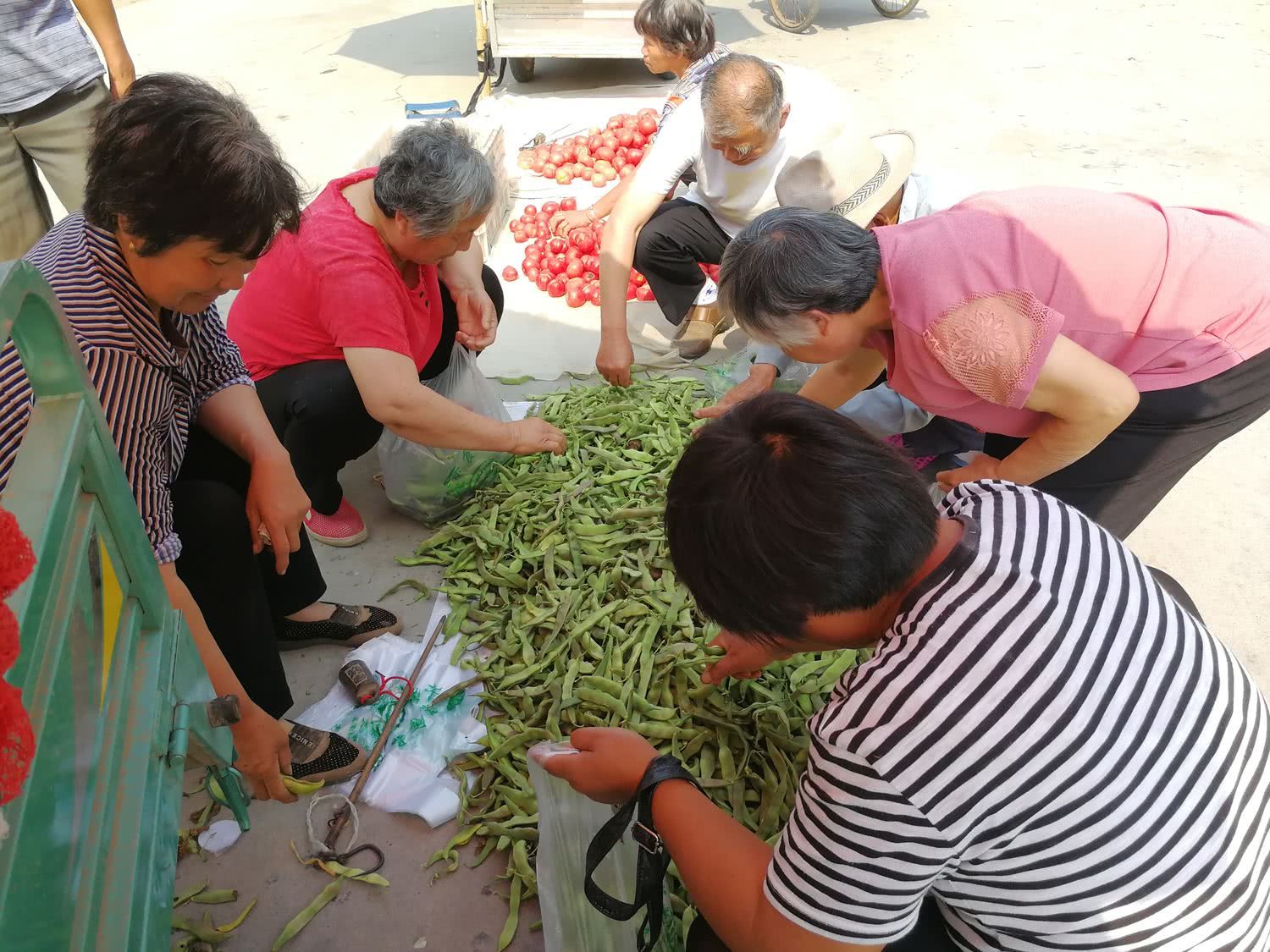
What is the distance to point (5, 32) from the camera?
8.28 feet

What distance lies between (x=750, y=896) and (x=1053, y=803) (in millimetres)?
406

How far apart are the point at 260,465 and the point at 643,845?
1206 mm

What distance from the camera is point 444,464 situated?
105 inches

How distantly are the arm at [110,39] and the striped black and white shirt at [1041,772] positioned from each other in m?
3.13

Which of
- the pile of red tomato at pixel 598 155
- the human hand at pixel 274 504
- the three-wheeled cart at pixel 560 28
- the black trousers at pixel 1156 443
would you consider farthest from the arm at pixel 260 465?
the three-wheeled cart at pixel 560 28

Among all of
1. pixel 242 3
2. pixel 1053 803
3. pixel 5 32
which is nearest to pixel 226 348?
pixel 5 32

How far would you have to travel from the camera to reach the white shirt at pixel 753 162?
10.2 ft

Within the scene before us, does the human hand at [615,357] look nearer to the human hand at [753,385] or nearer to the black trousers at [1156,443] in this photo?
the human hand at [753,385]

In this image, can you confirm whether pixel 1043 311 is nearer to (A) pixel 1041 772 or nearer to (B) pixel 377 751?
(A) pixel 1041 772

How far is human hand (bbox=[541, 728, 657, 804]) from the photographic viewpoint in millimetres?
1347

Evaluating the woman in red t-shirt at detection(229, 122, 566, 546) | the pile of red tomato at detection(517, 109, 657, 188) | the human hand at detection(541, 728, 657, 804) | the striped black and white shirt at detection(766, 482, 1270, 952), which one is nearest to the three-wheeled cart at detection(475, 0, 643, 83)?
the pile of red tomato at detection(517, 109, 657, 188)

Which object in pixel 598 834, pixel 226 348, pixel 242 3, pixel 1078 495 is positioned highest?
pixel 226 348

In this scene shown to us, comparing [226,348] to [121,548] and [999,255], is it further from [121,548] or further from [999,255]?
[999,255]

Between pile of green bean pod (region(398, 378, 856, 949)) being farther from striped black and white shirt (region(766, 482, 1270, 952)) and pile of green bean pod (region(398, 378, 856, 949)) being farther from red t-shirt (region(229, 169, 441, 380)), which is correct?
striped black and white shirt (region(766, 482, 1270, 952))
